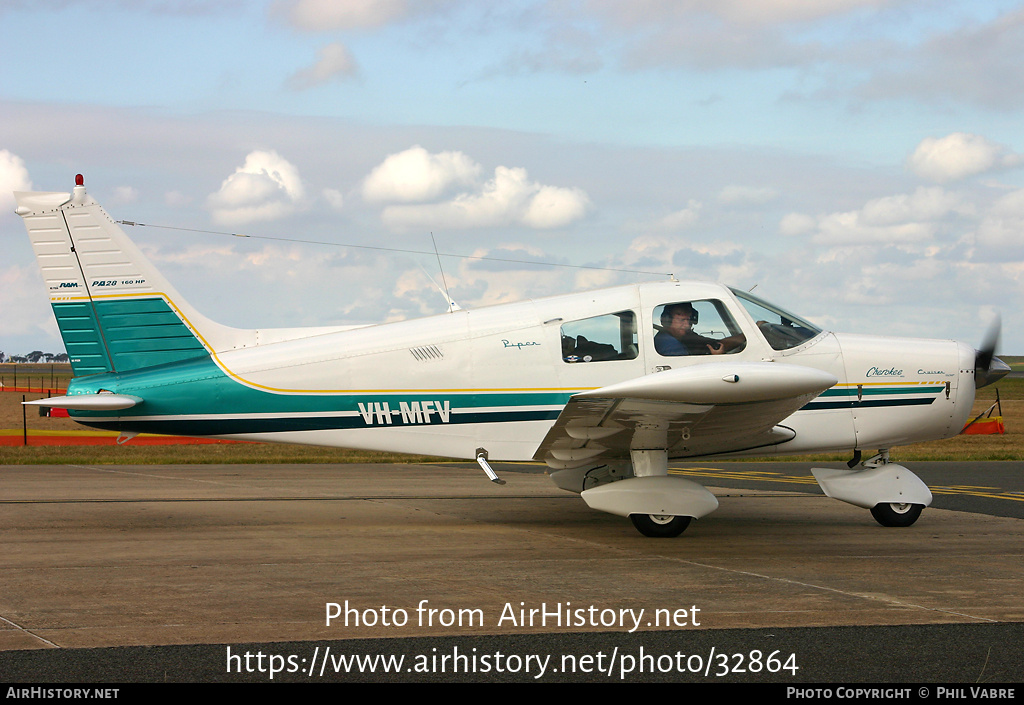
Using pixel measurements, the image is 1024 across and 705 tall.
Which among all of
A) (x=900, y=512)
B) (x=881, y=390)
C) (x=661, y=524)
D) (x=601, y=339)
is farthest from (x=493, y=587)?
(x=900, y=512)

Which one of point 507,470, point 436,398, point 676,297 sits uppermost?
point 676,297

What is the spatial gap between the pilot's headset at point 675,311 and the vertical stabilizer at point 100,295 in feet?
14.6

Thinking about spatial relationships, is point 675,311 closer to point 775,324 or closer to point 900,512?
point 775,324

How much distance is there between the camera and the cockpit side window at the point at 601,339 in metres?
8.64

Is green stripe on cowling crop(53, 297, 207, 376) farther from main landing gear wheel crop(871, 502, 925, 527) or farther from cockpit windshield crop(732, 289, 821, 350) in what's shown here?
main landing gear wheel crop(871, 502, 925, 527)

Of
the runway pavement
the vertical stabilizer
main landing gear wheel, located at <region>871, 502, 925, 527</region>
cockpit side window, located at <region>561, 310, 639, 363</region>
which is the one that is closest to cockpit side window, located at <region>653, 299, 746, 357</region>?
cockpit side window, located at <region>561, 310, 639, 363</region>

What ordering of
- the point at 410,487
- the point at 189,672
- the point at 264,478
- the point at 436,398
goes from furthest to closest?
the point at 264,478 → the point at 410,487 → the point at 436,398 → the point at 189,672

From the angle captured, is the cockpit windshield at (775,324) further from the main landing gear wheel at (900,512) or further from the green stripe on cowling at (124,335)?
the green stripe on cowling at (124,335)

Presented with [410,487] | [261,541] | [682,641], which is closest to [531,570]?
[682,641]

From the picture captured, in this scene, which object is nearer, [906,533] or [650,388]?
[650,388]
